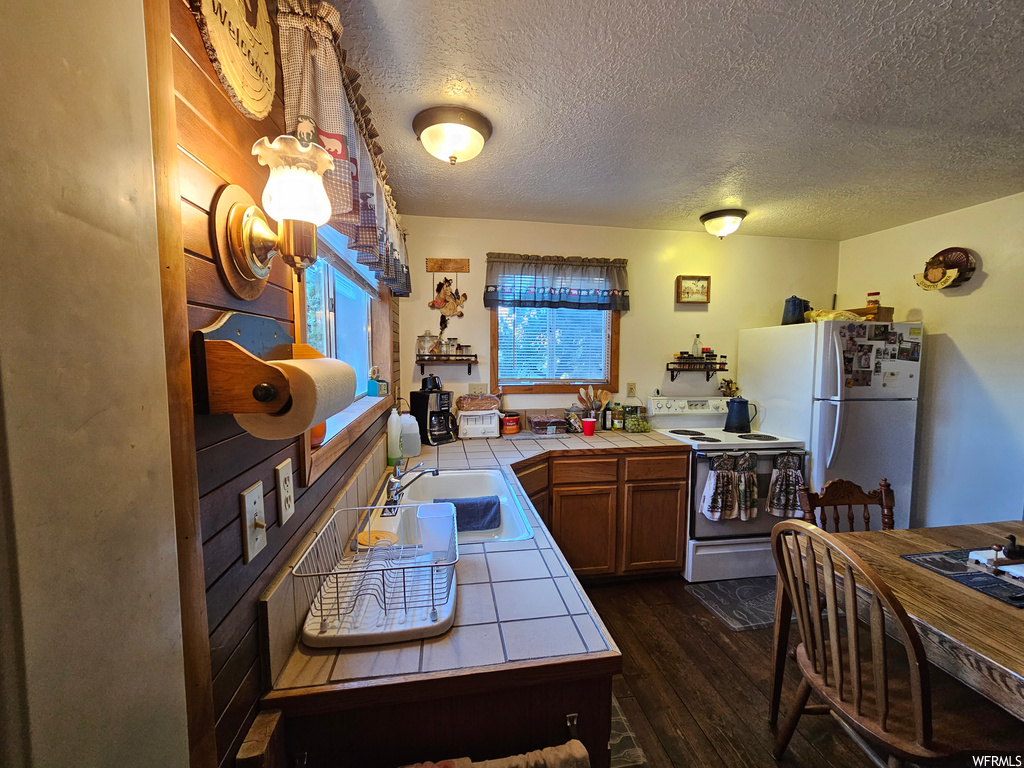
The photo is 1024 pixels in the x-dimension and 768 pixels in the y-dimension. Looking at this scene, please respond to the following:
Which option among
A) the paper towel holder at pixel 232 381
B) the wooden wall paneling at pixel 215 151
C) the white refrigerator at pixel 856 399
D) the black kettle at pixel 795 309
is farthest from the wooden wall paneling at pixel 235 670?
the black kettle at pixel 795 309

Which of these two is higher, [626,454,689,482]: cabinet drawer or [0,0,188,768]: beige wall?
[0,0,188,768]: beige wall

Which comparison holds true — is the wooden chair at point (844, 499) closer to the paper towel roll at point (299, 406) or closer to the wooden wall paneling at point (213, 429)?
the paper towel roll at point (299, 406)

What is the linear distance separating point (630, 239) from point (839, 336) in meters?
1.47

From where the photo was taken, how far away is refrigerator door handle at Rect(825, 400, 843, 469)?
7.72ft

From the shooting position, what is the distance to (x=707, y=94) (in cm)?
141

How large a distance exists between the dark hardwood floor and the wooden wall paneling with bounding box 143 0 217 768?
5.14ft

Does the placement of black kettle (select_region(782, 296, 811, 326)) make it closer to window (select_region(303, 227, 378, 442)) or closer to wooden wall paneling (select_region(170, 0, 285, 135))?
window (select_region(303, 227, 378, 442))

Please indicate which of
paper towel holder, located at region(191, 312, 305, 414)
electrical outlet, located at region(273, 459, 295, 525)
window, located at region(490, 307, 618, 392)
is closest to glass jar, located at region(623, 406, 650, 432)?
window, located at region(490, 307, 618, 392)

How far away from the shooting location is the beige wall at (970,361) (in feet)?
7.50

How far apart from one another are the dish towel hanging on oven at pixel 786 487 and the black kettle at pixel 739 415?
1.37 feet

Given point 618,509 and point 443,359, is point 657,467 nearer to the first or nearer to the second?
point 618,509

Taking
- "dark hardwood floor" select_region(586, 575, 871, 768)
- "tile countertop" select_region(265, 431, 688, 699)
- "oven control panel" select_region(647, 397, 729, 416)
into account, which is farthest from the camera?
"oven control panel" select_region(647, 397, 729, 416)

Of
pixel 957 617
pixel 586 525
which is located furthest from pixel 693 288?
pixel 957 617

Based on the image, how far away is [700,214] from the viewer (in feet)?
8.63
